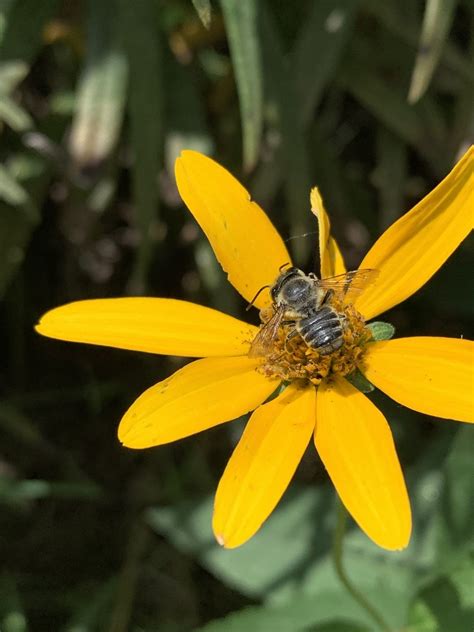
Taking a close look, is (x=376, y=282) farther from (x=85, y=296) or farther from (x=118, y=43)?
(x=85, y=296)

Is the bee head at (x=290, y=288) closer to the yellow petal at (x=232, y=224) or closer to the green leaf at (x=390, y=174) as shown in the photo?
the yellow petal at (x=232, y=224)

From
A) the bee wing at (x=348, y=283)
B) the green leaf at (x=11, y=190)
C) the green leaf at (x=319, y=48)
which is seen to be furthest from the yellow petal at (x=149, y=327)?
→ the green leaf at (x=319, y=48)

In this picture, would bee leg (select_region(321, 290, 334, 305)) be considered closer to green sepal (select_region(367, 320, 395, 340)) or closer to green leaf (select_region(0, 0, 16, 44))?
green sepal (select_region(367, 320, 395, 340))

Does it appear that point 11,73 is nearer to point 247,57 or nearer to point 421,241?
point 247,57

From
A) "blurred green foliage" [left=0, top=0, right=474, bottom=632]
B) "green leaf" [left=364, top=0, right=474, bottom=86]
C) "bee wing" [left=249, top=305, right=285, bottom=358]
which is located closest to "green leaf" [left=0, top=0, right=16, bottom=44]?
"blurred green foliage" [left=0, top=0, right=474, bottom=632]

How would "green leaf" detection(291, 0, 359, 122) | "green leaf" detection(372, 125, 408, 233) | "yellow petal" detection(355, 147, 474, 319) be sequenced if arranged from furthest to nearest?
"green leaf" detection(372, 125, 408, 233) < "green leaf" detection(291, 0, 359, 122) < "yellow petal" detection(355, 147, 474, 319)

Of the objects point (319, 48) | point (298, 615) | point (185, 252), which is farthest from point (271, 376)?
point (185, 252)

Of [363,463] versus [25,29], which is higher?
[25,29]
